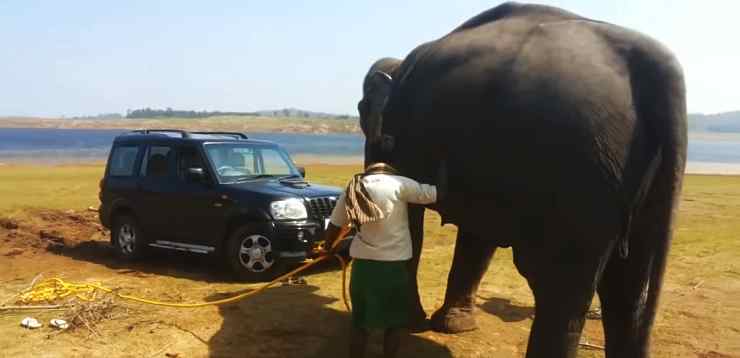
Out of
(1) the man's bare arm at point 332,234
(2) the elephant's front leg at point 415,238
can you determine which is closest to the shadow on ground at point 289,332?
(2) the elephant's front leg at point 415,238

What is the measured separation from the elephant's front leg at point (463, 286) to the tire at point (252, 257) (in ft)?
8.80

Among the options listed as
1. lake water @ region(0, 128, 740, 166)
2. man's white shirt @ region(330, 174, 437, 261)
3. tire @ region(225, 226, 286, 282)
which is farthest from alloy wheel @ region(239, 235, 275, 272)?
lake water @ region(0, 128, 740, 166)

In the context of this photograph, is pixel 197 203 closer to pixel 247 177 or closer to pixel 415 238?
pixel 247 177

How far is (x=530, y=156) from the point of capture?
4.12 meters

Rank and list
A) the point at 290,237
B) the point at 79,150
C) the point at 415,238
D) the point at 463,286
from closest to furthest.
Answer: the point at 415,238, the point at 463,286, the point at 290,237, the point at 79,150

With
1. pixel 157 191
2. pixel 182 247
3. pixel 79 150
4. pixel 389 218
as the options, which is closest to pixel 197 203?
pixel 182 247

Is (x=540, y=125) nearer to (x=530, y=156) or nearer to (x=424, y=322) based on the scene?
(x=530, y=156)

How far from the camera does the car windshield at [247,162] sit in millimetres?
9203

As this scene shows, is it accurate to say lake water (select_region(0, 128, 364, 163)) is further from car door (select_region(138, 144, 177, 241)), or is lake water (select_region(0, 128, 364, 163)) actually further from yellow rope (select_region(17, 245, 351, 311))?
yellow rope (select_region(17, 245, 351, 311))

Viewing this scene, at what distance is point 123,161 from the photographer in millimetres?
10266

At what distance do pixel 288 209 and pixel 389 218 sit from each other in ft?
11.9

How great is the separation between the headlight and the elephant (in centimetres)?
358

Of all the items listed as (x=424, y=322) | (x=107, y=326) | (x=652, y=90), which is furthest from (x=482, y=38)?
(x=107, y=326)

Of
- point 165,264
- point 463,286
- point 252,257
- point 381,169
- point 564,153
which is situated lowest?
point 165,264
